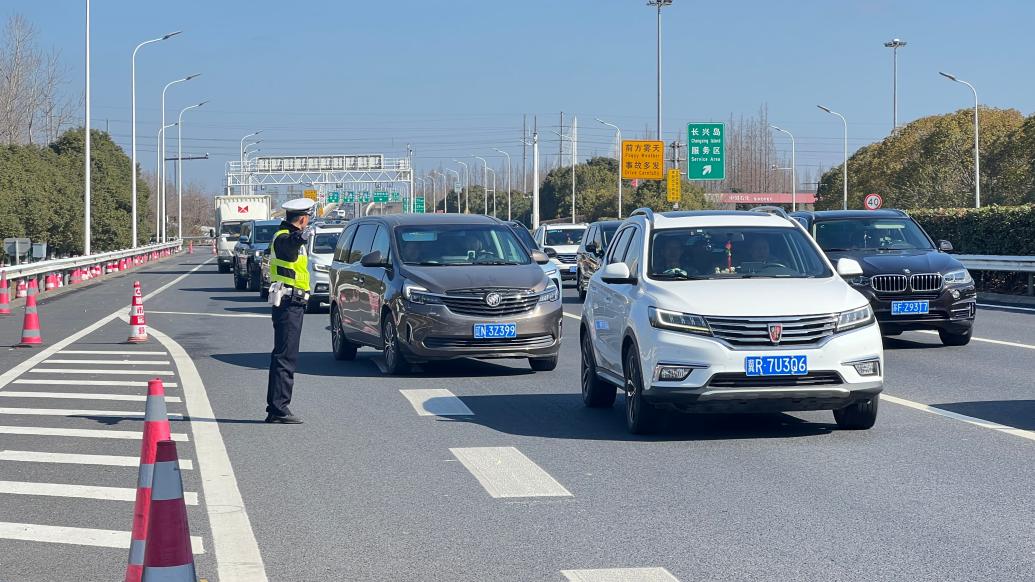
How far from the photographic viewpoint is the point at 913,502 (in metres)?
7.63

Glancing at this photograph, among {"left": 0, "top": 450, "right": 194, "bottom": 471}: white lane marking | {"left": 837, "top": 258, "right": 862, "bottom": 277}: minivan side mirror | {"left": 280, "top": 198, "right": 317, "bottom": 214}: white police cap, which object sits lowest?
{"left": 0, "top": 450, "right": 194, "bottom": 471}: white lane marking

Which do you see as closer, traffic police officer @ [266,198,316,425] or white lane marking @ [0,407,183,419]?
traffic police officer @ [266,198,316,425]

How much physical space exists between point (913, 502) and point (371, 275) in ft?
30.6

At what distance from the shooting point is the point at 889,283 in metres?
17.0

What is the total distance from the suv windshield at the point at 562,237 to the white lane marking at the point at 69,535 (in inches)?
1235

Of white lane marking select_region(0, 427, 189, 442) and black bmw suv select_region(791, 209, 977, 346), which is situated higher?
black bmw suv select_region(791, 209, 977, 346)

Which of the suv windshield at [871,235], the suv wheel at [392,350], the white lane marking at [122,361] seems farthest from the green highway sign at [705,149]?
the suv wheel at [392,350]

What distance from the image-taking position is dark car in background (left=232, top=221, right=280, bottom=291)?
113ft

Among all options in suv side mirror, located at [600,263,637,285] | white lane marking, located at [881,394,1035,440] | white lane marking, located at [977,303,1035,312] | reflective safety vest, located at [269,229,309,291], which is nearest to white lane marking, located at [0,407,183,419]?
reflective safety vest, located at [269,229,309,291]

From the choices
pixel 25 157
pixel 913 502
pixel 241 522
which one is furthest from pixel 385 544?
pixel 25 157

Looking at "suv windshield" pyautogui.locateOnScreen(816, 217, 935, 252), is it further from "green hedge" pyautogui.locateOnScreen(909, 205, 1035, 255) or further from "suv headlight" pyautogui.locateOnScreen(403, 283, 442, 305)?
"green hedge" pyautogui.locateOnScreen(909, 205, 1035, 255)

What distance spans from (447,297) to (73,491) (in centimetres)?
668

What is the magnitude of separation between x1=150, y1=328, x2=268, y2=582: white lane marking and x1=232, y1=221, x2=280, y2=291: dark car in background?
22.1 m

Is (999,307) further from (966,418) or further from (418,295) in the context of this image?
(966,418)
